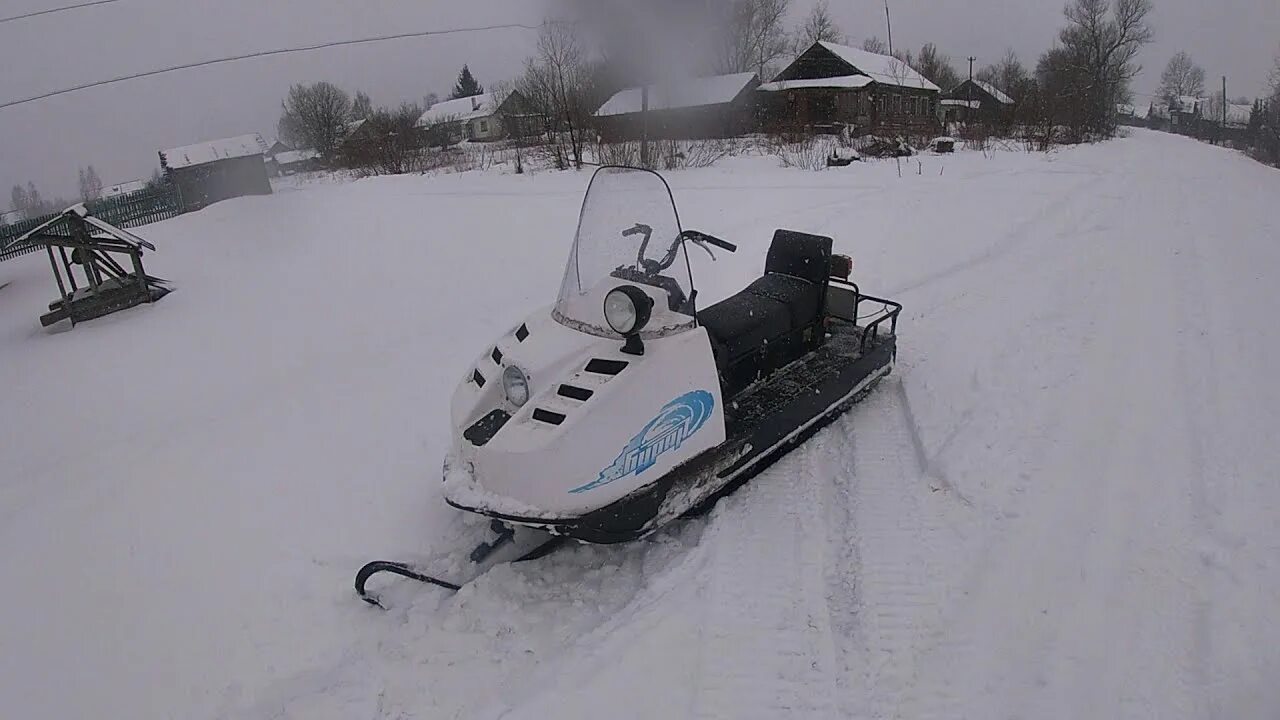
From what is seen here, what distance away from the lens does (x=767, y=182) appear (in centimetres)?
1370

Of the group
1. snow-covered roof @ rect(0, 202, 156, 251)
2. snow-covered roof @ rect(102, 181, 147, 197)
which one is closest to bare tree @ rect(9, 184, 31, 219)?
snow-covered roof @ rect(102, 181, 147, 197)

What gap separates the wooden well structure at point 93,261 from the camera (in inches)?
305

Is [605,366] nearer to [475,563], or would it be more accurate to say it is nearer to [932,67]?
[475,563]

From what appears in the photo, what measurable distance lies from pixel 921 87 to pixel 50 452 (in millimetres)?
32901

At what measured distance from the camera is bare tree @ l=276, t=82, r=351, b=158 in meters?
6.98

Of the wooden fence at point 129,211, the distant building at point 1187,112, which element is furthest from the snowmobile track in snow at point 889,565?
the distant building at point 1187,112

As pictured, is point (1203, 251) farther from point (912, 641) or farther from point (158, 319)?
point (158, 319)

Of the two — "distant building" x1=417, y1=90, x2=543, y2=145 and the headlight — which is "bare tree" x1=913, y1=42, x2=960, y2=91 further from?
the headlight

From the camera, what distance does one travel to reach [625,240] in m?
3.54

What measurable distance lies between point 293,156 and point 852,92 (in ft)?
87.2

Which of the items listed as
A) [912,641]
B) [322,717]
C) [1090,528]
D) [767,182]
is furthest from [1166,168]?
[322,717]

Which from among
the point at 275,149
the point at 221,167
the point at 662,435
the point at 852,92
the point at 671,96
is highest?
the point at 852,92

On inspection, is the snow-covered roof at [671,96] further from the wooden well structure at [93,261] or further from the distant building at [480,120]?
the distant building at [480,120]

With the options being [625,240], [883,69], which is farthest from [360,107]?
[883,69]
